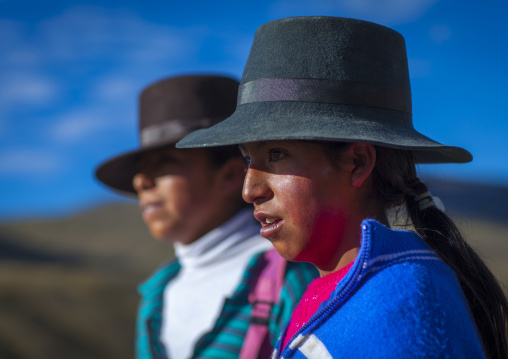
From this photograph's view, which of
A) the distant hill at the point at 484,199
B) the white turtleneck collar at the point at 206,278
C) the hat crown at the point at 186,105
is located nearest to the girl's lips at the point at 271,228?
the white turtleneck collar at the point at 206,278

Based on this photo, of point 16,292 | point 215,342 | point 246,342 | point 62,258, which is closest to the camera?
point 246,342

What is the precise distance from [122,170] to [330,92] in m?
2.23

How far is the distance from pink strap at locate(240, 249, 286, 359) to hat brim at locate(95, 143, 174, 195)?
103 cm

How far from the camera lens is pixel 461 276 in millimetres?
1824

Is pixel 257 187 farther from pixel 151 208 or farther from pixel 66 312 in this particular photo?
pixel 66 312

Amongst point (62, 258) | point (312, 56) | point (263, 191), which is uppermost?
point (312, 56)

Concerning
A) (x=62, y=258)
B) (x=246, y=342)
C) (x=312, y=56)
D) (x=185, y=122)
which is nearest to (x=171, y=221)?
(x=185, y=122)

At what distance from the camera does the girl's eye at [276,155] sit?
191 cm

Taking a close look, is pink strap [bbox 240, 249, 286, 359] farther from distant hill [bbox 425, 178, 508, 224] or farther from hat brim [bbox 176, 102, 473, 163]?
distant hill [bbox 425, 178, 508, 224]

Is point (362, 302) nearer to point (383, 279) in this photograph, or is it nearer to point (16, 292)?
point (383, 279)

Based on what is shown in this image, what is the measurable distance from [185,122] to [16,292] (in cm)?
1409

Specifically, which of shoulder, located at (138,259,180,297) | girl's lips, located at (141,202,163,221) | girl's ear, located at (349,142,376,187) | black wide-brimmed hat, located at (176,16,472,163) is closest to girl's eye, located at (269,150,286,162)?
black wide-brimmed hat, located at (176,16,472,163)

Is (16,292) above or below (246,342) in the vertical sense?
below

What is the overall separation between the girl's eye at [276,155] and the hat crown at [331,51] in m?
0.25
